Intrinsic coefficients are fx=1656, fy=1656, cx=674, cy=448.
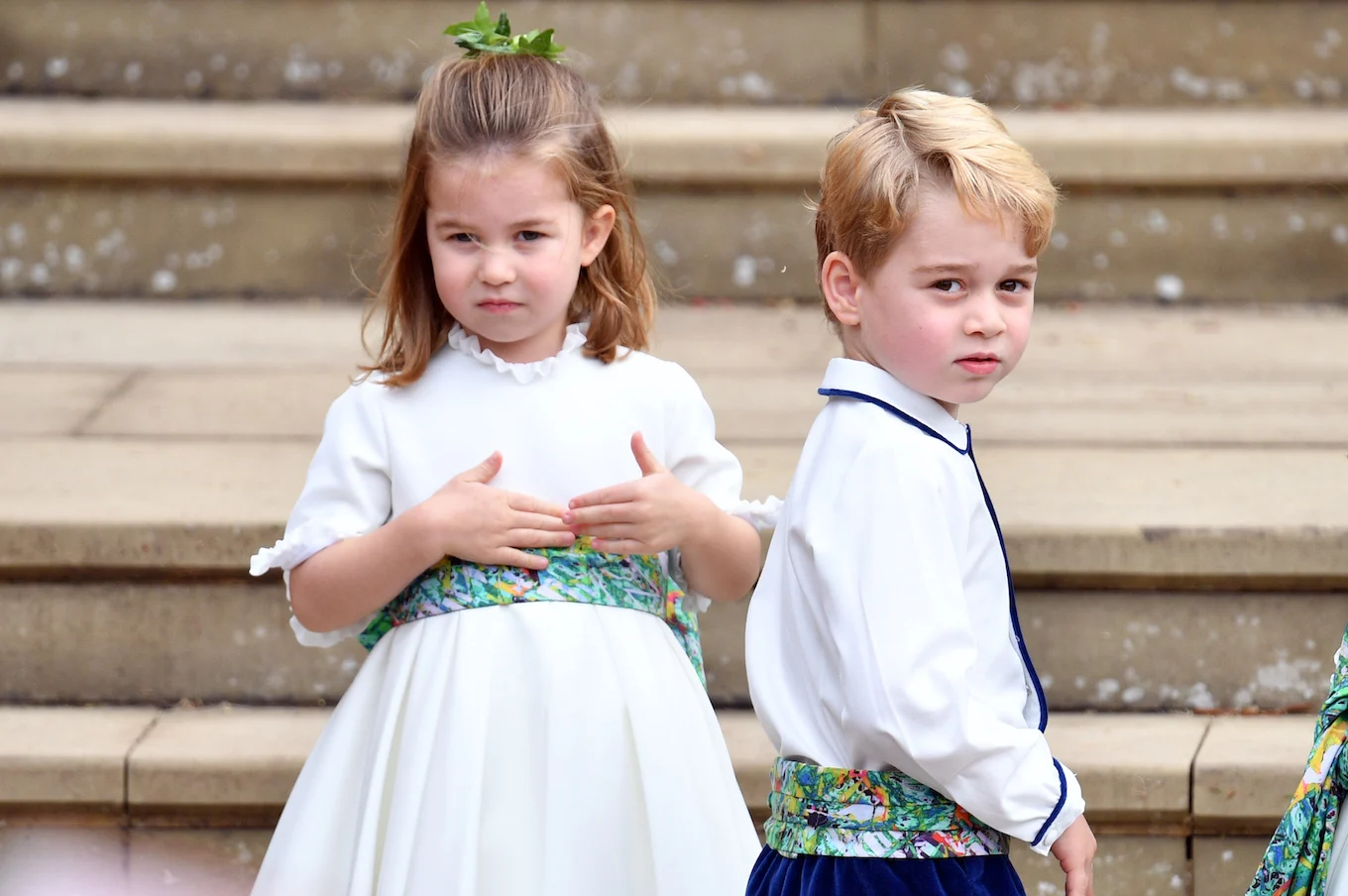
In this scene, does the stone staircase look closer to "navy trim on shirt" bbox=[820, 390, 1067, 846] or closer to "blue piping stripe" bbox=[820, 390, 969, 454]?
"navy trim on shirt" bbox=[820, 390, 1067, 846]

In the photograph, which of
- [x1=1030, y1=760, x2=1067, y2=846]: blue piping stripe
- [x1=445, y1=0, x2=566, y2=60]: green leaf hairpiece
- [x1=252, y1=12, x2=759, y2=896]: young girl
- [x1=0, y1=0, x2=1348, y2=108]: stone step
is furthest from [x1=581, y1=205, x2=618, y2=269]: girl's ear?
[x1=0, y1=0, x2=1348, y2=108]: stone step

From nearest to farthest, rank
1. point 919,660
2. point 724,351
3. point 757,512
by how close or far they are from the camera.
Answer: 1. point 919,660
2. point 757,512
3. point 724,351

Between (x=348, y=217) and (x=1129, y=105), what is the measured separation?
6.46 ft

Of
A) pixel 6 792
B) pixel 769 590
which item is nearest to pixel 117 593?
pixel 6 792

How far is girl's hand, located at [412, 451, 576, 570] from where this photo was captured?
200 centimetres

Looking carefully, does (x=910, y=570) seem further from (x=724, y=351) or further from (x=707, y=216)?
(x=707, y=216)

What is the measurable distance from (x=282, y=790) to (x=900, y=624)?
4.23 feet

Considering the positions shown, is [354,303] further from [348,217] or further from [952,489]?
[952,489]

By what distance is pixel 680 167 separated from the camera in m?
3.85

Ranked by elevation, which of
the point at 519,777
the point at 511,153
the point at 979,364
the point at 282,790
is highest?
the point at 511,153

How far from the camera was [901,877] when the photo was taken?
1.66 m

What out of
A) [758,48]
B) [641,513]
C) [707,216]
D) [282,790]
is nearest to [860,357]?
[641,513]

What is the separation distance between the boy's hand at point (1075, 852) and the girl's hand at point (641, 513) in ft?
2.11

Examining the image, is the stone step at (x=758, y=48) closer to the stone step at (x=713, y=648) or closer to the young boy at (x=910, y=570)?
the stone step at (x=713, y=648)
